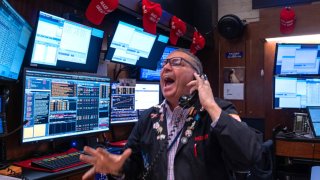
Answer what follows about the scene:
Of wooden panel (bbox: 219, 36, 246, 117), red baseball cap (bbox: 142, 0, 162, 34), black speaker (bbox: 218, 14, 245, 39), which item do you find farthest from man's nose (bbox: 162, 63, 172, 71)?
wooden panel (bbox: 219, 36, 246, 117)

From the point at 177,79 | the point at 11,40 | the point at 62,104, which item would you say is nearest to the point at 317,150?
the point at 177,79

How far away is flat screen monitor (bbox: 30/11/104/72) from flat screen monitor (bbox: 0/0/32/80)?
0.12 metres

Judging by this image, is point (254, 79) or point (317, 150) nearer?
point (317, 150)

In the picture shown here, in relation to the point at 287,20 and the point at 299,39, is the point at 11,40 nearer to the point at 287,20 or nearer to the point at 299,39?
the point at 287,20

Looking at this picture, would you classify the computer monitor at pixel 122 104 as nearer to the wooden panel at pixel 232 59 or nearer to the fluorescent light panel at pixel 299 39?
the wooden panel at pixel 232 59

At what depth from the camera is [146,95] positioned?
357 centimetres

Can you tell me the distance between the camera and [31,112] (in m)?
2.14

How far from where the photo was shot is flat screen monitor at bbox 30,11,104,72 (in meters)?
2.32

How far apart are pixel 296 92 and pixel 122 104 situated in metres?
2.37

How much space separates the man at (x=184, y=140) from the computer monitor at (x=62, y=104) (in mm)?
765

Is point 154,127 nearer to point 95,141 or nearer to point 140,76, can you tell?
point 95,141

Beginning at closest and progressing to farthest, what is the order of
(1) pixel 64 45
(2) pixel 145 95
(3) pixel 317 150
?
(1) pixel 64 45 < (2) pixel 145 95 < (3) pixel 317 150

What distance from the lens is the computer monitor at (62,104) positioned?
2143mm

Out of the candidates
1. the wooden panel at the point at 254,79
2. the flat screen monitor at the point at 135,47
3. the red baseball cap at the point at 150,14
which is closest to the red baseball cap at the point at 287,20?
the wooden panel at the point at 254,79
